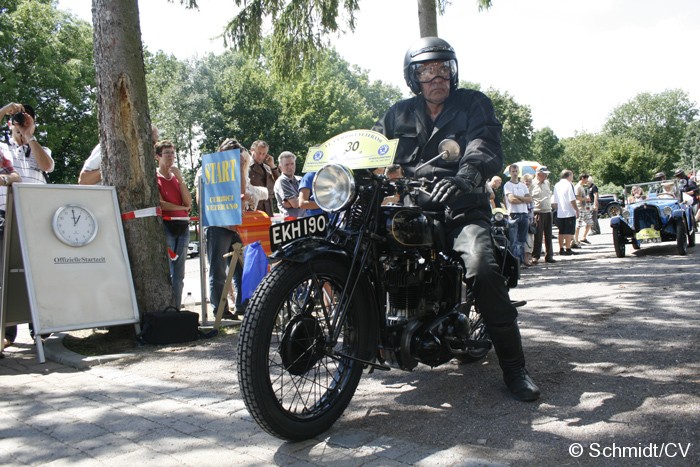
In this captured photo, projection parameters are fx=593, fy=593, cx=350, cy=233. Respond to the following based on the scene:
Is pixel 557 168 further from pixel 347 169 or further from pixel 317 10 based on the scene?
pixel 347 169

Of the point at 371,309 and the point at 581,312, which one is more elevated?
the point at 371,309

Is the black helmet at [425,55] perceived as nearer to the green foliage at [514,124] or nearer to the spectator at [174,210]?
the spectator at [174,210]

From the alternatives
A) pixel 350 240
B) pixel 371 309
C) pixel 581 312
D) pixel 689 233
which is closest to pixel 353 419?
pixel 371 309

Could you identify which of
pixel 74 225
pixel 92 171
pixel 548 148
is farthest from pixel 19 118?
pixel 548 148

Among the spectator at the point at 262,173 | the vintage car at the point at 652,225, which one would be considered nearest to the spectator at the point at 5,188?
the spectator at the point at 262,173

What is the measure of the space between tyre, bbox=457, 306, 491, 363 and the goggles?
1518 mm

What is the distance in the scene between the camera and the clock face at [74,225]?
5363 millimetres

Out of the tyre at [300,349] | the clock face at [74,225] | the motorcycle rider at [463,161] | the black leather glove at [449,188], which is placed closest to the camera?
the tyre at [300,349]

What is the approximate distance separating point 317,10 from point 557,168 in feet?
276

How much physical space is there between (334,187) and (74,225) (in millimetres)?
3434

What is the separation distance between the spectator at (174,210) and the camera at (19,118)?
141 cm

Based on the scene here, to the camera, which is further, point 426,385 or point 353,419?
point 426,385

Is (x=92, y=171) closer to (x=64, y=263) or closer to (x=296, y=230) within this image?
(x=64, y=263)

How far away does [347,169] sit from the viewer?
303cm
